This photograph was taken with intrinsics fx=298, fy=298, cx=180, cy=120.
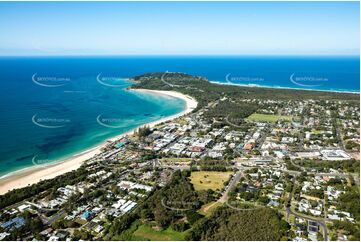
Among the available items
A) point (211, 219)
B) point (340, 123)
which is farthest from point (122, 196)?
point (340, 123)

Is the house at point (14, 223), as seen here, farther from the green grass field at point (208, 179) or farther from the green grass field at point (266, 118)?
the green grass field at point (266, 118)

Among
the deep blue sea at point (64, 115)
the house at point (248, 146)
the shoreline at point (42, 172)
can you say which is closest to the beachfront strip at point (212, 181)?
the house at point (248, 146)

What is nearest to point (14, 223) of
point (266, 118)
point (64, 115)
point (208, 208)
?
point (208, 208)

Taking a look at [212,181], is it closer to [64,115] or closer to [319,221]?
[319,221]

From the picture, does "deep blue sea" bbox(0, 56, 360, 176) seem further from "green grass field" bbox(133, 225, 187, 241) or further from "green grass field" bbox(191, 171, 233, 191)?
"green grass field" bbox(133, 225, 187, 241)

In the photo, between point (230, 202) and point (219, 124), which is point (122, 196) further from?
point (219, 124)
